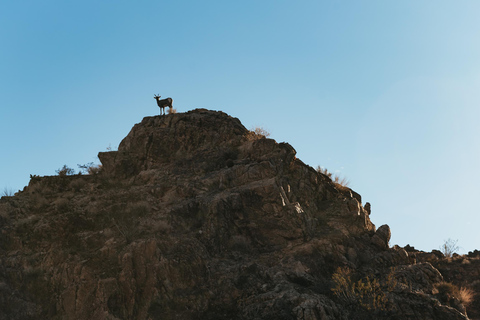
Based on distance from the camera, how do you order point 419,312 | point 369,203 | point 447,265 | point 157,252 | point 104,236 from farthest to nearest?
1. point 369,203
2. point 447,265
3. point 104,236
4. point 157,252
5. point 419,312

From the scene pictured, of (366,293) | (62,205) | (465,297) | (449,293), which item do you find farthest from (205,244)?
(465,297)

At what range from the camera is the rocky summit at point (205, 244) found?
14.7 meters

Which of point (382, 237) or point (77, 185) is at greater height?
point (77, 185)

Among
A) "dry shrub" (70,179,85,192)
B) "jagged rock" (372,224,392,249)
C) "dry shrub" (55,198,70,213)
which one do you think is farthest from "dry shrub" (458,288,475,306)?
"dry shrub" (70,179,85,192)

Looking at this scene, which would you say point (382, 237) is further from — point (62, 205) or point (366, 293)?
point (62, 205)

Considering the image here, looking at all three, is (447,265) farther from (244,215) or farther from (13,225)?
(13,225)

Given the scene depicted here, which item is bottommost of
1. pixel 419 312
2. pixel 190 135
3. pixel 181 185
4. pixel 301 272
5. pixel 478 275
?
pixel 419 312

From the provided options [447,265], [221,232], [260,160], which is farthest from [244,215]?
[447,265]

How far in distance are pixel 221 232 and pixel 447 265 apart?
14.2 meters

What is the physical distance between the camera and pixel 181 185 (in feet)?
66.4

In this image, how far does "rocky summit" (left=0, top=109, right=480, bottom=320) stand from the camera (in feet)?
48.2

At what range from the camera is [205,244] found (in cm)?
1716

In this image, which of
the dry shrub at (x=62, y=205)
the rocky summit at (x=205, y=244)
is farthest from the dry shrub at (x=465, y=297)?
the dry shrub at (x=62, y=205)

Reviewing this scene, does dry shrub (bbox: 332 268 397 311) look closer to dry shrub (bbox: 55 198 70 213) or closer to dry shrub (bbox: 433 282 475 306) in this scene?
dry shrub (bbox: 433 282 475 306)
